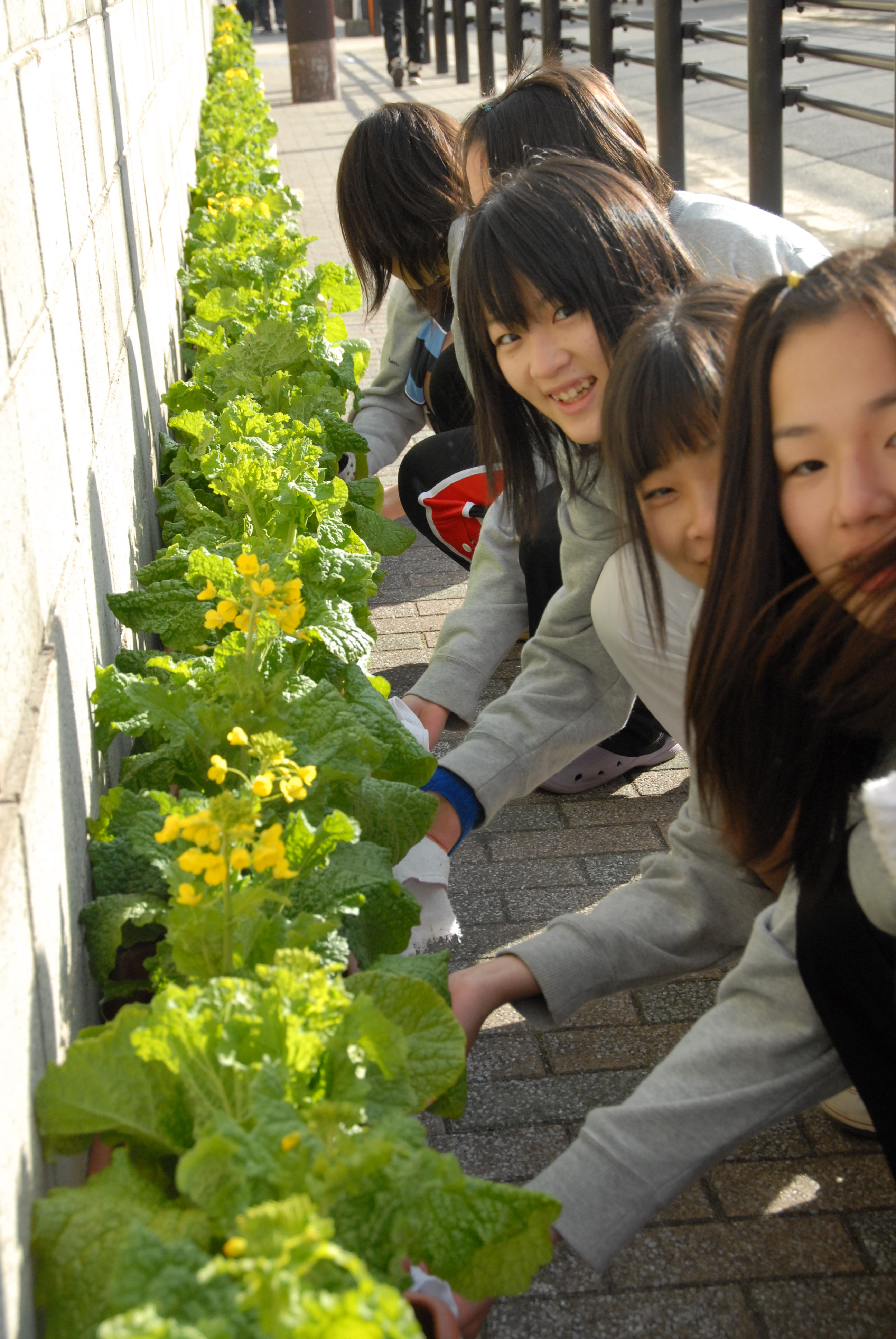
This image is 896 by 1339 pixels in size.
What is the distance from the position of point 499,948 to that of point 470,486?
1.45 meters

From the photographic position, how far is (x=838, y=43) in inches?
484

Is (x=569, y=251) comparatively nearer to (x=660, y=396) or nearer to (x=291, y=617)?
(x=660, y=396)

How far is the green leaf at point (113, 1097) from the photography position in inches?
50.5

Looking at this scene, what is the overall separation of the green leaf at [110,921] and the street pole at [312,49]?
14.4m

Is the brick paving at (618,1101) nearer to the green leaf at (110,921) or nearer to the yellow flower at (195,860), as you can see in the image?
the green leaf at (110,921)

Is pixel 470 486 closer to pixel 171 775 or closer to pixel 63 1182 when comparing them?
pixel 171 775

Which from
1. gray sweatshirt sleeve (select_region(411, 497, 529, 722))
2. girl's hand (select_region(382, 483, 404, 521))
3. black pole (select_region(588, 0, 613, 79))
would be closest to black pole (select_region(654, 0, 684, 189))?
black pole (select_region(588, 0, 613, 79))

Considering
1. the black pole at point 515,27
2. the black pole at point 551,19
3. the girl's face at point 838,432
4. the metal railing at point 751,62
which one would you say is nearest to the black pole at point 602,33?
the metal railing at point 751,62

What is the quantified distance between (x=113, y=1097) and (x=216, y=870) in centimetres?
23

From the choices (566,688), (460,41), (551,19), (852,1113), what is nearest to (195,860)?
(852,1113)

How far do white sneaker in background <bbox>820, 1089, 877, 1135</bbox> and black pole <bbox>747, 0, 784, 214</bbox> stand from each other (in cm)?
420

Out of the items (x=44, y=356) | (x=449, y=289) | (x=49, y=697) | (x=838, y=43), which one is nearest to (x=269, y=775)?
(x=49, y=697)

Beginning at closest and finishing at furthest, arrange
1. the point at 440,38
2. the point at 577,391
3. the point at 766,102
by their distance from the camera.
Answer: the point at 577,391, the point at 766,102, the point at 440,38

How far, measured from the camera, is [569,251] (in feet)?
7.45
